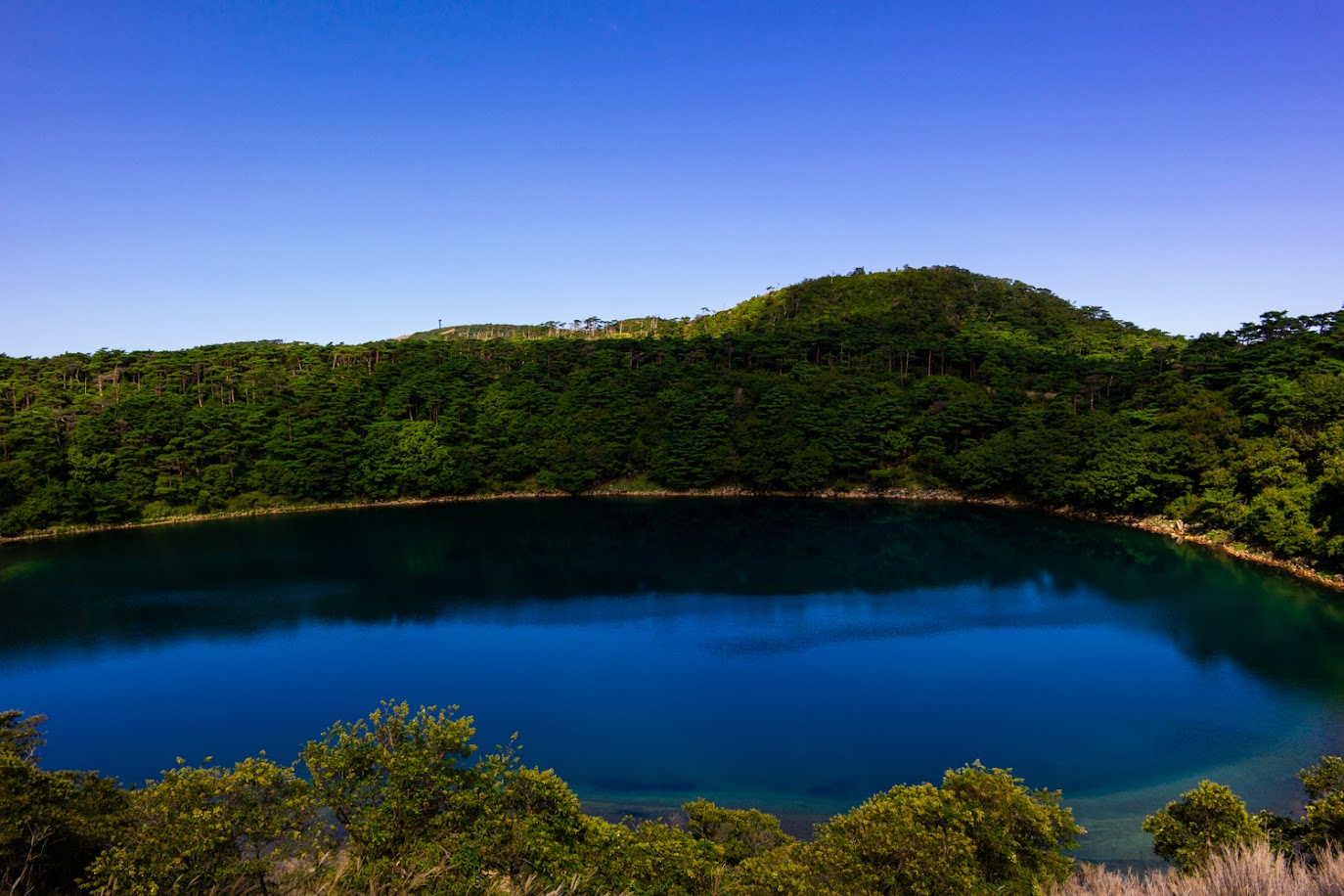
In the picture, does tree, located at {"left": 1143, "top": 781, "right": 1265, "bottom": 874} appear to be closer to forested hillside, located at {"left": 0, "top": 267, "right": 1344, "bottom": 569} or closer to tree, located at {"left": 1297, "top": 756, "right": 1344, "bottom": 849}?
tree, located at {"left": 1297, "top": 756, "right": 1344, "bottom": 849}

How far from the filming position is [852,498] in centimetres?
4709

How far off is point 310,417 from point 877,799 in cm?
4660

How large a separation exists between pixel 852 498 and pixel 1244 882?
40.7m

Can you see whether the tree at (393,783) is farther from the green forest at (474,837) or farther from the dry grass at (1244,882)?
the dry grass at (1244,882)

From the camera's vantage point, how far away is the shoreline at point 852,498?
29.4m

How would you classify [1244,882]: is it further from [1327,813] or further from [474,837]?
[474,837]

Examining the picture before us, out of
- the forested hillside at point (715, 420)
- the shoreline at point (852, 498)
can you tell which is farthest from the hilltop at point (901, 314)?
the shoreline at point (852, 498)

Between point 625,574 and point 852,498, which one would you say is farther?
point 852,498

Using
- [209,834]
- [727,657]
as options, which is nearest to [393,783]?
[209,834]

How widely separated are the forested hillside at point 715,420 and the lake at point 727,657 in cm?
502

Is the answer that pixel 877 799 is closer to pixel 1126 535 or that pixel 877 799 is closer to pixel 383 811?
pixel 383 811

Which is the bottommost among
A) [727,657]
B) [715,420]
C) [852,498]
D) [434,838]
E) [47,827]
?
[727,657]

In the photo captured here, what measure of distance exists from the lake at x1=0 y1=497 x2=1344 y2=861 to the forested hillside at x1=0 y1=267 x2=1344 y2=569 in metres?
5.02

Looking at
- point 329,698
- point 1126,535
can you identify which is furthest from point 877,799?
point 1126,535
